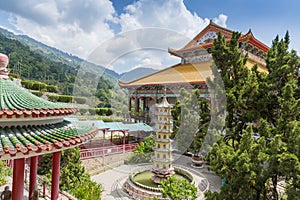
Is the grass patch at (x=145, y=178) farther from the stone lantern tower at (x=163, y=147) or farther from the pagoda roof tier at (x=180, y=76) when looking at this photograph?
the pagoda roof tier at (x=180, y=76)

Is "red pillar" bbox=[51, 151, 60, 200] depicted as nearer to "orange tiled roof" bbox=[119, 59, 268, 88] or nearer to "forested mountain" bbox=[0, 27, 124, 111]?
"forested mountain" bbox=[0, 27, 124, 111]

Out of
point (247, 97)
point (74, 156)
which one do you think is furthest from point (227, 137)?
point (74, 156)

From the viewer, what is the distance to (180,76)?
16.7 meters

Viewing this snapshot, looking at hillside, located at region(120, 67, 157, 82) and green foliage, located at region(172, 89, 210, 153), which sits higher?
hillside, located at region(120, 67, 157, 82)

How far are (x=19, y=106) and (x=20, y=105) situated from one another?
0.12 feet

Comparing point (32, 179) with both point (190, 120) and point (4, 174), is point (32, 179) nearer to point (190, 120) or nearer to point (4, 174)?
point (4, 174)

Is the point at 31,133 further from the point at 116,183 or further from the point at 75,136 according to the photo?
the point at 116,183

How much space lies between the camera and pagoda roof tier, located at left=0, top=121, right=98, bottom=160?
2.37m

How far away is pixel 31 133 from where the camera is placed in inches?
111

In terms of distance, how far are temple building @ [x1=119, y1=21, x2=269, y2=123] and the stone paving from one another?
20.0 ft

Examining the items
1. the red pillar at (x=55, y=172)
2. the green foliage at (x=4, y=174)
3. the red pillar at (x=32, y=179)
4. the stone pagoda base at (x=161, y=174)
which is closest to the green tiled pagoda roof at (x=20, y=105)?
the red pillar at (x=55, y=172)

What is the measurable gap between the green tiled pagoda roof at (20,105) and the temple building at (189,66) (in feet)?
40.4

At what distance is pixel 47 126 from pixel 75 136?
0.46 m

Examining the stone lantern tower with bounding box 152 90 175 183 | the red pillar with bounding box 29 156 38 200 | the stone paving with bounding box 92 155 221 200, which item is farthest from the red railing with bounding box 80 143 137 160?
the red pillar with bounding box 29 156 38 200
